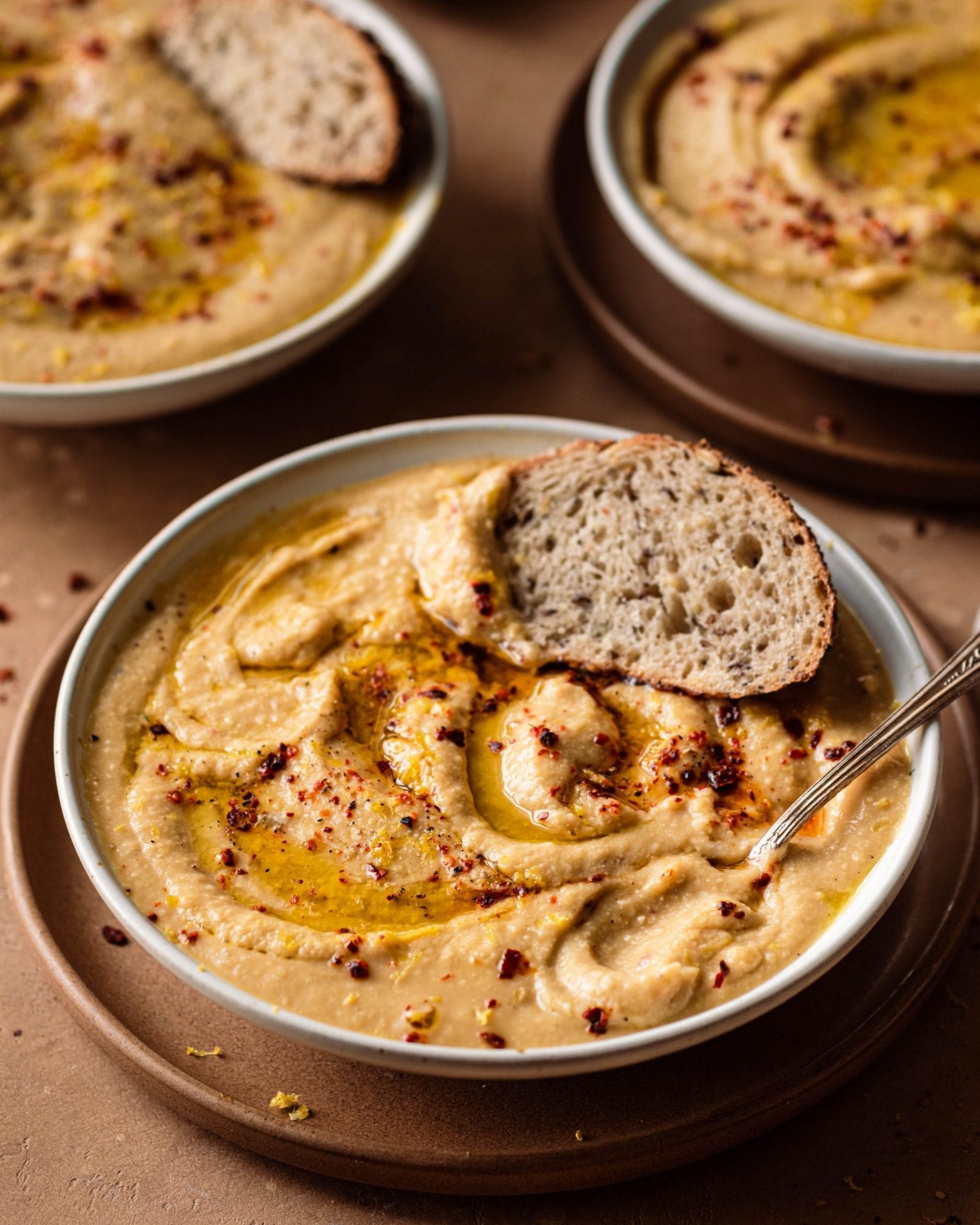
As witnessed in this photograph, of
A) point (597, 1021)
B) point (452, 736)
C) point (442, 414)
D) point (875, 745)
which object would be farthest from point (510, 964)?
point (442, 414)

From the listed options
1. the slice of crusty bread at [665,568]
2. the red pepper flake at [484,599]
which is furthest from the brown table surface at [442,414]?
the red pepper flake at [484,599]

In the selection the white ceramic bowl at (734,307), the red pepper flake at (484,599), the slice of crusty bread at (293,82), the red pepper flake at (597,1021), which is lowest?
the red pepper flake at (597,1021)

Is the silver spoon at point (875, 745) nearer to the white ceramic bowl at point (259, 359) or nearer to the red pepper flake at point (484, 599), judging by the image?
the red pepper flake at point (484, 599)

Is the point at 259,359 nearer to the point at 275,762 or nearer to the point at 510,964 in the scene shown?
the point at 275,762

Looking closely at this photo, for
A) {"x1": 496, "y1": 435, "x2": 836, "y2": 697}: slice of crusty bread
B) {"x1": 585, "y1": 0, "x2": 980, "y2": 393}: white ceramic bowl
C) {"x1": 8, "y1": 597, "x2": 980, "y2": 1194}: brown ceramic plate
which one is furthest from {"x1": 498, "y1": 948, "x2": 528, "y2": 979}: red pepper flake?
{"x1": 585, "y1": 0, "x2": 980, "y2": 393}: white ceramic bowl

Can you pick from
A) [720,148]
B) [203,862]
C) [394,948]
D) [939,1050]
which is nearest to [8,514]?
[203,862]

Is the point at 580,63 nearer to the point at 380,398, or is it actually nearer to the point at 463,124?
the point at 463,124
